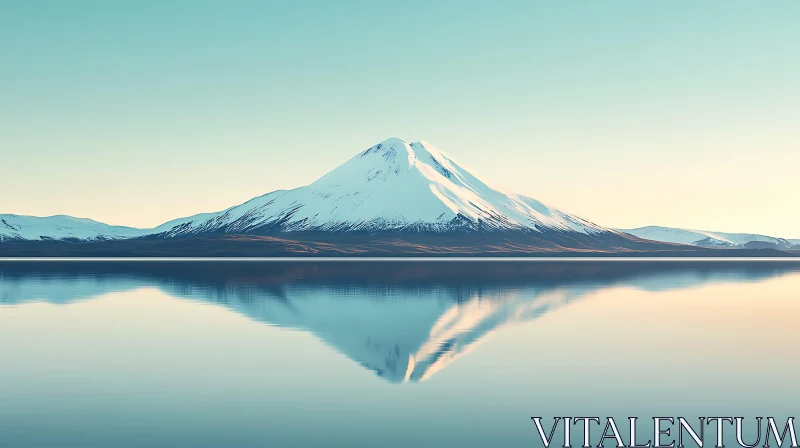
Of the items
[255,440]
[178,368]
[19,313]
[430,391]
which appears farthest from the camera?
[19,313]

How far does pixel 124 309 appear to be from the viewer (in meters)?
57.9

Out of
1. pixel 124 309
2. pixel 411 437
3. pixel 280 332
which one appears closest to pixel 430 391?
pixel 411 437

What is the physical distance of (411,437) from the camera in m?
21.0

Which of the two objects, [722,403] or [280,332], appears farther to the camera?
[280,332]

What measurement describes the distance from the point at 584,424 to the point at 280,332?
2388 centimetres

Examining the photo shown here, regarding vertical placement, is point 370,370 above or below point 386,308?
below

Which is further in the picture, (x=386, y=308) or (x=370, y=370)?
(x=386, y=308)

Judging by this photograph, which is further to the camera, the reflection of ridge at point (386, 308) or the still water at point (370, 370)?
the reflection of ridge at point (386, 308)

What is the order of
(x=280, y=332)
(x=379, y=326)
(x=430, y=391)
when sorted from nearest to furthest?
(x=430, y=391) < (x=280, y=332) < (x=379, y=326)

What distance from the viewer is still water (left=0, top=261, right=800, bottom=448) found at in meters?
22.0

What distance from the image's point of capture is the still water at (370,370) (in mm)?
21969

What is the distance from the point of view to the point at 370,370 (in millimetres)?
31359

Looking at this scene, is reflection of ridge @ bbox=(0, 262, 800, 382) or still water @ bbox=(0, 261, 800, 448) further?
reflection of ridge @ bbox=(0, 262, 800, 382)

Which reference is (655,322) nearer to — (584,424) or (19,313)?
(584,424)
